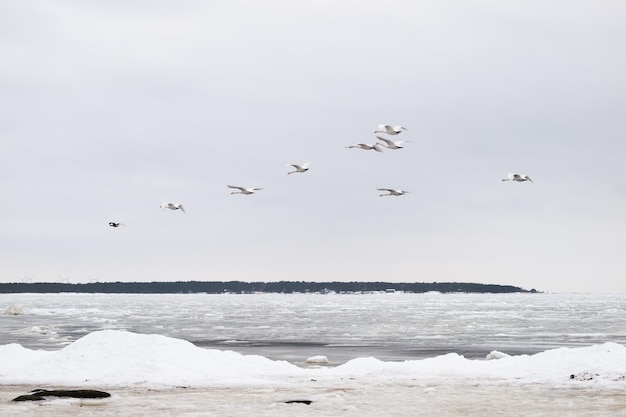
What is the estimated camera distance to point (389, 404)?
1955cm

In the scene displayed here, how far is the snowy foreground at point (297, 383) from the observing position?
61.5ft

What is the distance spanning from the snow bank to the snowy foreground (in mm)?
32

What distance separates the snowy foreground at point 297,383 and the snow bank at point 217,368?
0.11ft

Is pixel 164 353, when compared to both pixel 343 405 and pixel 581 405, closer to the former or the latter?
pixel 343 405

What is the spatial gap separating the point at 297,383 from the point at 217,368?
10.8 feet

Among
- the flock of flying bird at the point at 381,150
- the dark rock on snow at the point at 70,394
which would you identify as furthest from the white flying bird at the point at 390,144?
the dark rock on snow at the point at 70,394

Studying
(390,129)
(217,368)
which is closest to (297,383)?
(217,368)

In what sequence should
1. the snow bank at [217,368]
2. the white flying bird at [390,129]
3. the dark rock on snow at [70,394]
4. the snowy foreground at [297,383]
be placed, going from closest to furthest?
the snowy foreground at [297,383] < the dark rock on snow at [70,394] < the snow bank at [217,368] < the white flying bird at [390,129]

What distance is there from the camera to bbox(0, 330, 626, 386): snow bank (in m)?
23.8

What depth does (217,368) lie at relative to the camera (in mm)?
25891

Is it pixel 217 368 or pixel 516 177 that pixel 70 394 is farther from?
pixel 516 177

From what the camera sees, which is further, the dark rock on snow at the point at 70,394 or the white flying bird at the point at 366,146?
the white flying bird at the point at 366,146

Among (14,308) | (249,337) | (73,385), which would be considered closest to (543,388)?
(73,385)

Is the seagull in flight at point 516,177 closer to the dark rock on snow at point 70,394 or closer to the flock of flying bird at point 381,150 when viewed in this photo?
the flock of flying bird at point 381,150
